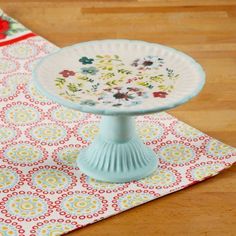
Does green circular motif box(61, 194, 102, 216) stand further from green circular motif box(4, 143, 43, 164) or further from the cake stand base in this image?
green circular motif box(4, 143, 43, 164)

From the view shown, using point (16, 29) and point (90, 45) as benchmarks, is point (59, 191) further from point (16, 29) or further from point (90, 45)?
point (16, 29)

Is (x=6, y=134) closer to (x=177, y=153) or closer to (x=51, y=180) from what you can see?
(x=51, y=180)

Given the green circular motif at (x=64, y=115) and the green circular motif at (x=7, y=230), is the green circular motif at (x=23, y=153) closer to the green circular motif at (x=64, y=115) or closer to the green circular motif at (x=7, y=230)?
the green circular motif at (x=64, y=115)

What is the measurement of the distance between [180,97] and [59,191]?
0.46 meters

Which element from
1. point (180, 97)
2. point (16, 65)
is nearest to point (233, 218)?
point (180, 97)

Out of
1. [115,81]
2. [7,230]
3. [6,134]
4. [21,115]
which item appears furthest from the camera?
[21,115]

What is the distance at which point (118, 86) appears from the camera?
2305 mm

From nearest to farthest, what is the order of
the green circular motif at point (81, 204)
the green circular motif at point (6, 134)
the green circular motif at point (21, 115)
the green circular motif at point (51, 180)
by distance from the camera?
the green circular motif at point (81, 204), the green circular motif at point (51, 180), the green circular motif at point (6, 134), the green circular motif at point (21, 115)

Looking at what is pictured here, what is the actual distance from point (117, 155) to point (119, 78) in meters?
0.24

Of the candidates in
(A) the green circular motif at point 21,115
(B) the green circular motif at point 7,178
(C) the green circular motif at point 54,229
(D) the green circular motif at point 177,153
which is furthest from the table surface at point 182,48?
(A) the green circular motif at point 21,115

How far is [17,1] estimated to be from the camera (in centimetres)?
370

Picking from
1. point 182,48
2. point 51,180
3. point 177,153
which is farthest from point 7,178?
point 182,48

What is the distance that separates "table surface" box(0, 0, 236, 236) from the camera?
219 cm

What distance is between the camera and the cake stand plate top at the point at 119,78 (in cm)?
219
